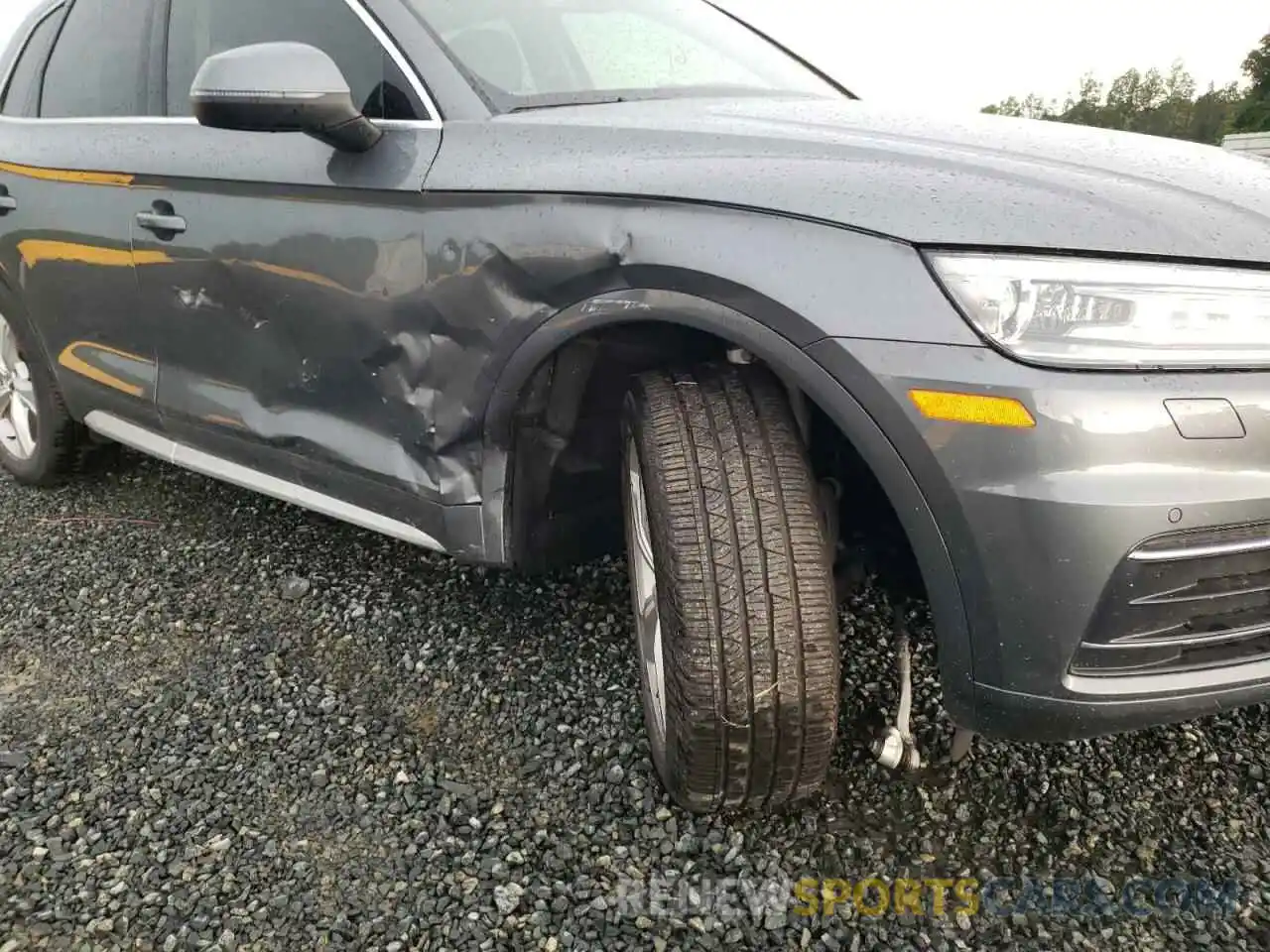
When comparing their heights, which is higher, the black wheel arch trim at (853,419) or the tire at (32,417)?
the black wheel arch trim at (853,419)

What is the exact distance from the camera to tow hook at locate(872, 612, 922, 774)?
5.45 ft

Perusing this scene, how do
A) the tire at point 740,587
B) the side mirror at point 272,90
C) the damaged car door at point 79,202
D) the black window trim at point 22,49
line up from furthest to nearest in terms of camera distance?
1. the black window trim at point 22,49
2. the damaged car door at point 79,202
3. the side mirror at point 272,90
4. the tire at point 740,587

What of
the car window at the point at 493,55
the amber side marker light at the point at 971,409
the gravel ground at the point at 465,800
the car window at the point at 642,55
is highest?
the car window at the point at 642,55

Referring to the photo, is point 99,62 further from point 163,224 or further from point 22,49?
point 163,224

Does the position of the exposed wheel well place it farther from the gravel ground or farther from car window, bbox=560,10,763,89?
car window, bbox=560,10,763,89

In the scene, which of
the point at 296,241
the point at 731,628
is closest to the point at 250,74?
the point at 296,241

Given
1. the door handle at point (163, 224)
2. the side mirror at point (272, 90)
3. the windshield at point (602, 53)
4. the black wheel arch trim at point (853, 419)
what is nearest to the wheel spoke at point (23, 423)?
the door handle at point (163, 224)

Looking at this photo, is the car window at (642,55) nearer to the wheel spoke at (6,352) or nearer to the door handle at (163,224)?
the door handle at (163,224)

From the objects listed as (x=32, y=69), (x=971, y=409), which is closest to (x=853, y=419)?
(x=971, y=409)

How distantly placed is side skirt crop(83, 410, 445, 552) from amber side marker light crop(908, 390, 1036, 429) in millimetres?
1057

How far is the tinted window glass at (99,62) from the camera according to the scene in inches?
98.6

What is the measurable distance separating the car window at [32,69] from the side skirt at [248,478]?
1017mm

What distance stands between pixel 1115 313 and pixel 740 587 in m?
0.64

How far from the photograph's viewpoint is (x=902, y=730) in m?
1.66
